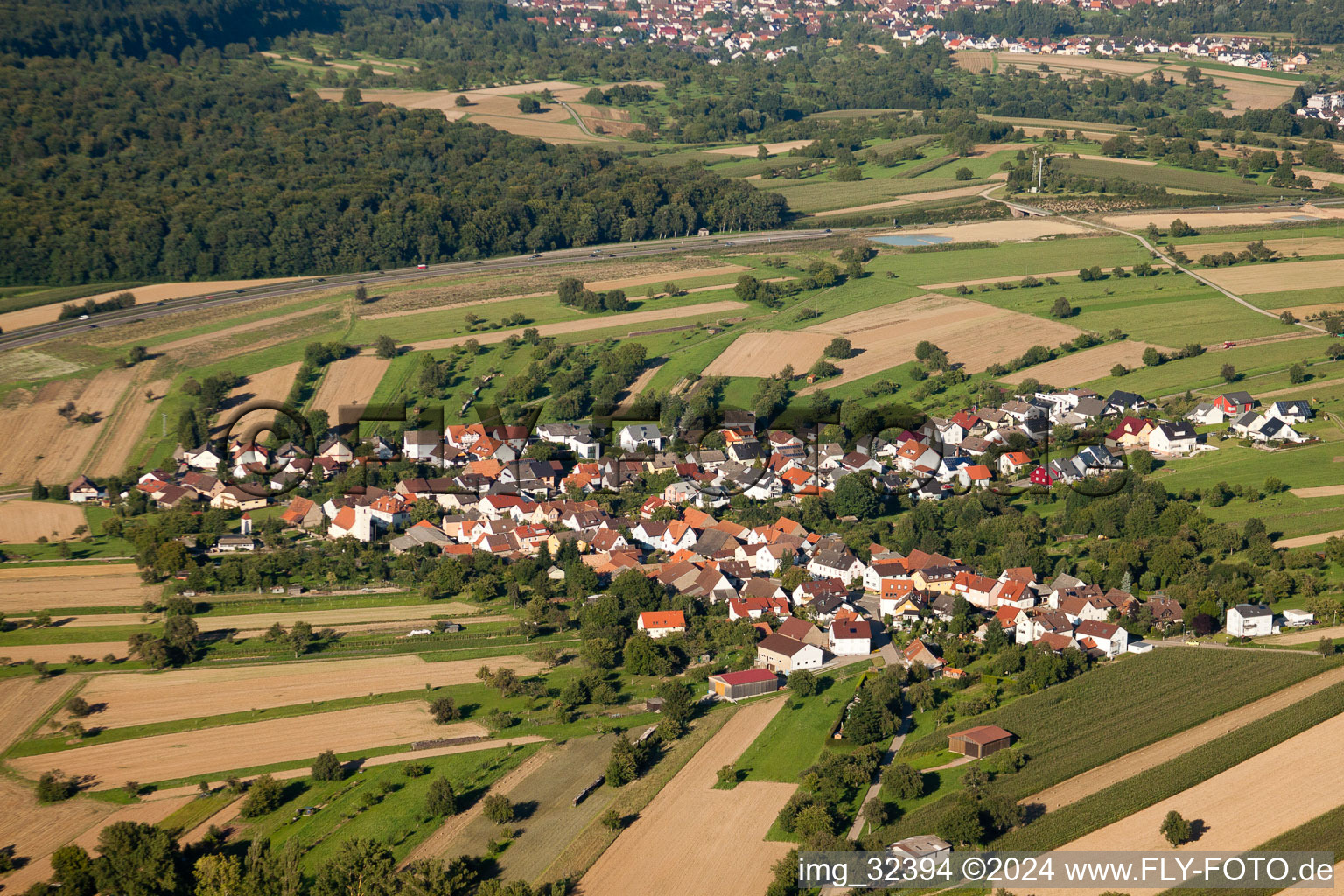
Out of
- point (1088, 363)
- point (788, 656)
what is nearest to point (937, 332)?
point (1088, 363)

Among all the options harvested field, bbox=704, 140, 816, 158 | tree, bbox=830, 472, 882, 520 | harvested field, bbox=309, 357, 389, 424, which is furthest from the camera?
harvested field, bbox=704, 140, 816, 158

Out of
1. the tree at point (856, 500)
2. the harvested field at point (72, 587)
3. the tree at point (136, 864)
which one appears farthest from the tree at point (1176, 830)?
the harvested field at point (72, 587)

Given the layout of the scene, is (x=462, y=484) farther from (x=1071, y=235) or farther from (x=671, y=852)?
(x=1071, y=235)

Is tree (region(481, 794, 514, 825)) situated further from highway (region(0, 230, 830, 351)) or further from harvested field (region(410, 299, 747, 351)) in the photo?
highway (region(0, 230, 830, 351))

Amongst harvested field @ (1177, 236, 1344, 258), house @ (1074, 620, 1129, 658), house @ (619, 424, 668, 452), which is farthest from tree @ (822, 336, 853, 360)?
house @ (1074, 620, 1129, 658)

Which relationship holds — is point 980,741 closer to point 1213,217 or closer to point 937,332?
point 937,332

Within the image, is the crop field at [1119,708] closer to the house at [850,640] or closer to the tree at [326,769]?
the house at [850,640]

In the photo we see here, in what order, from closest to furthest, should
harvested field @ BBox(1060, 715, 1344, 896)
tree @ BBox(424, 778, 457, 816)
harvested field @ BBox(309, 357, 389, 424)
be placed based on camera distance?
harvested field @ BBox(1060, 715, 1344, 896) → tree @ BBox(424, 778, 457, 816) → harvested field @ BBox(309, 357, 389, 424)
